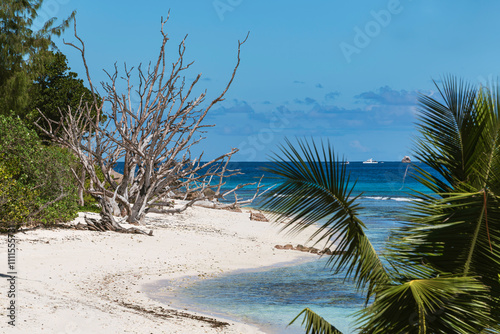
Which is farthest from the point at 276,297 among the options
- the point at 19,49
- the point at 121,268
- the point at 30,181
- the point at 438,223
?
the point at 19,49

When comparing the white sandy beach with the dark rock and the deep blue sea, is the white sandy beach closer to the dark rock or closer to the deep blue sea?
the deep blue sea

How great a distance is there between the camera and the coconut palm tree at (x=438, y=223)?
11.4ft

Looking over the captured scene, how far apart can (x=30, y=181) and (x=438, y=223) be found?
43.2ft

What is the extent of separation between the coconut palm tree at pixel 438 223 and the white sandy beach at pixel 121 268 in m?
3.62

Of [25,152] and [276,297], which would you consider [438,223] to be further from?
[25,152]

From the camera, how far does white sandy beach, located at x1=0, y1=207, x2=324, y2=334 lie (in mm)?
6883

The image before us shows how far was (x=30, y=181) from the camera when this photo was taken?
14758 mm

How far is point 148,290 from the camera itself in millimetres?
10281

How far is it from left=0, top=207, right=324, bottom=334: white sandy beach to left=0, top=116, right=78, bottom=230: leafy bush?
565 millimetres

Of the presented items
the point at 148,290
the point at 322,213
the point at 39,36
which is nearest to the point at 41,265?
the point at 148,290

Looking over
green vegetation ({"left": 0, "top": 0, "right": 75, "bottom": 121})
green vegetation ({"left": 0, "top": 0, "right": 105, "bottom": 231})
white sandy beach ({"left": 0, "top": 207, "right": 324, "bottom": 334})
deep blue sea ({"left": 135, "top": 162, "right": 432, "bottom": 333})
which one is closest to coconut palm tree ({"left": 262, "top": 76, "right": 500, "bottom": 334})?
deep blue sea ({"left": 135, "top": 162, "right": 432, "bottom": 333})

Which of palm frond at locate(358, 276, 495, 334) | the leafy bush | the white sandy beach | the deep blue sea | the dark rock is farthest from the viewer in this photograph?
the dark rock

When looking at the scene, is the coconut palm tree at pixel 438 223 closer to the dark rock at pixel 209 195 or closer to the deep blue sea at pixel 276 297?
the deep blue sea at pixel 276 297

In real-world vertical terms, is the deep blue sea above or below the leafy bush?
below
